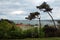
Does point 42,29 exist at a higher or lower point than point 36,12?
lower

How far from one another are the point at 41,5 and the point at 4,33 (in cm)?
801

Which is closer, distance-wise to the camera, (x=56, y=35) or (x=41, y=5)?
(x=56, y=35)

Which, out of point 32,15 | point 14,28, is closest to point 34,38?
point 14,28

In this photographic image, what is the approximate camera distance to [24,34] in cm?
2853

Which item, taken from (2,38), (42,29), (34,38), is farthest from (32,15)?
(2,38)

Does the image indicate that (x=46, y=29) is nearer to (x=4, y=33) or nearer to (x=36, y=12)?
(x=36, y=12)

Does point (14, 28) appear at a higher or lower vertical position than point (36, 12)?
lower

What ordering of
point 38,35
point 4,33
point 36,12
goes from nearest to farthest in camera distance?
point 4,33 → point 38,35 → point 36,12

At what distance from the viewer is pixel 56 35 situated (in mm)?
30438

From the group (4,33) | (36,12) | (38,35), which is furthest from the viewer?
(36,12)

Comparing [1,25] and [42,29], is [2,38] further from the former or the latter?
[42,29]

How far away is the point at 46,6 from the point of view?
3278 cm

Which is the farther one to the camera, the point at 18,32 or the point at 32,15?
the point at 32,15

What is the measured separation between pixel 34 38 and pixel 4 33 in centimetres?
378
